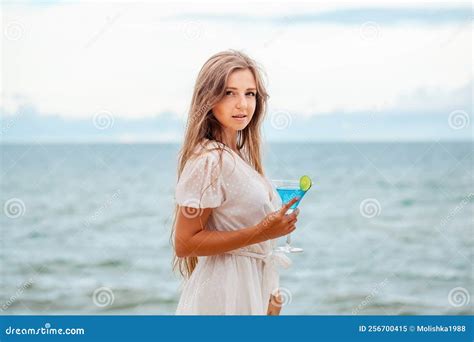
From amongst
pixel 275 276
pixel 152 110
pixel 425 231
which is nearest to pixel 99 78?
pixel 152 110

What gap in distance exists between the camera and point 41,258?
14.7 meters

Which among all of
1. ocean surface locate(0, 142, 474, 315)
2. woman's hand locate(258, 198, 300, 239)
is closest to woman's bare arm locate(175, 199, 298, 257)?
woman's hand locate(258, 198, 300, 239)

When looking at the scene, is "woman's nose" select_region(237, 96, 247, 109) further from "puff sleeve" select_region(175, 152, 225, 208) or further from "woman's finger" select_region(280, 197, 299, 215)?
"woman's finger" select_region(280, 197, 299, 215)

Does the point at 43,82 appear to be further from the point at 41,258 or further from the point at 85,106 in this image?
the point at 41,258

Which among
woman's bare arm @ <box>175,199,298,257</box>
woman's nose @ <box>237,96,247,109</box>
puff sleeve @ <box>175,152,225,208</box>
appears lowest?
woman's bare arm @ <box>175,199,298,257</box>

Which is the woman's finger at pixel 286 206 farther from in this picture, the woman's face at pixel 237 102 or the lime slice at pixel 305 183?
the woman's face at pixel 237 102

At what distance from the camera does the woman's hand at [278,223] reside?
2467mm

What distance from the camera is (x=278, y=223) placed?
2469 millimetres

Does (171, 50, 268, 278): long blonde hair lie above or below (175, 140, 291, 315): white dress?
above

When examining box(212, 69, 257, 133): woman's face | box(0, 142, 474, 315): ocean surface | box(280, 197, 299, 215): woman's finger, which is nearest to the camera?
box(280, 197, 299, 215): woman's finger

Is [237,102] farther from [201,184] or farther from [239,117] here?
[201,184]

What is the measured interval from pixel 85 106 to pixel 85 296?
1054 cm

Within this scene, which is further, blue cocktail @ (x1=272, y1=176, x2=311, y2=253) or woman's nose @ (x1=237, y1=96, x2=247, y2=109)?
woman's nose @ (x1=237, y1=96, x2=247, y2=109)

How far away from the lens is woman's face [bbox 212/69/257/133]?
268cm
